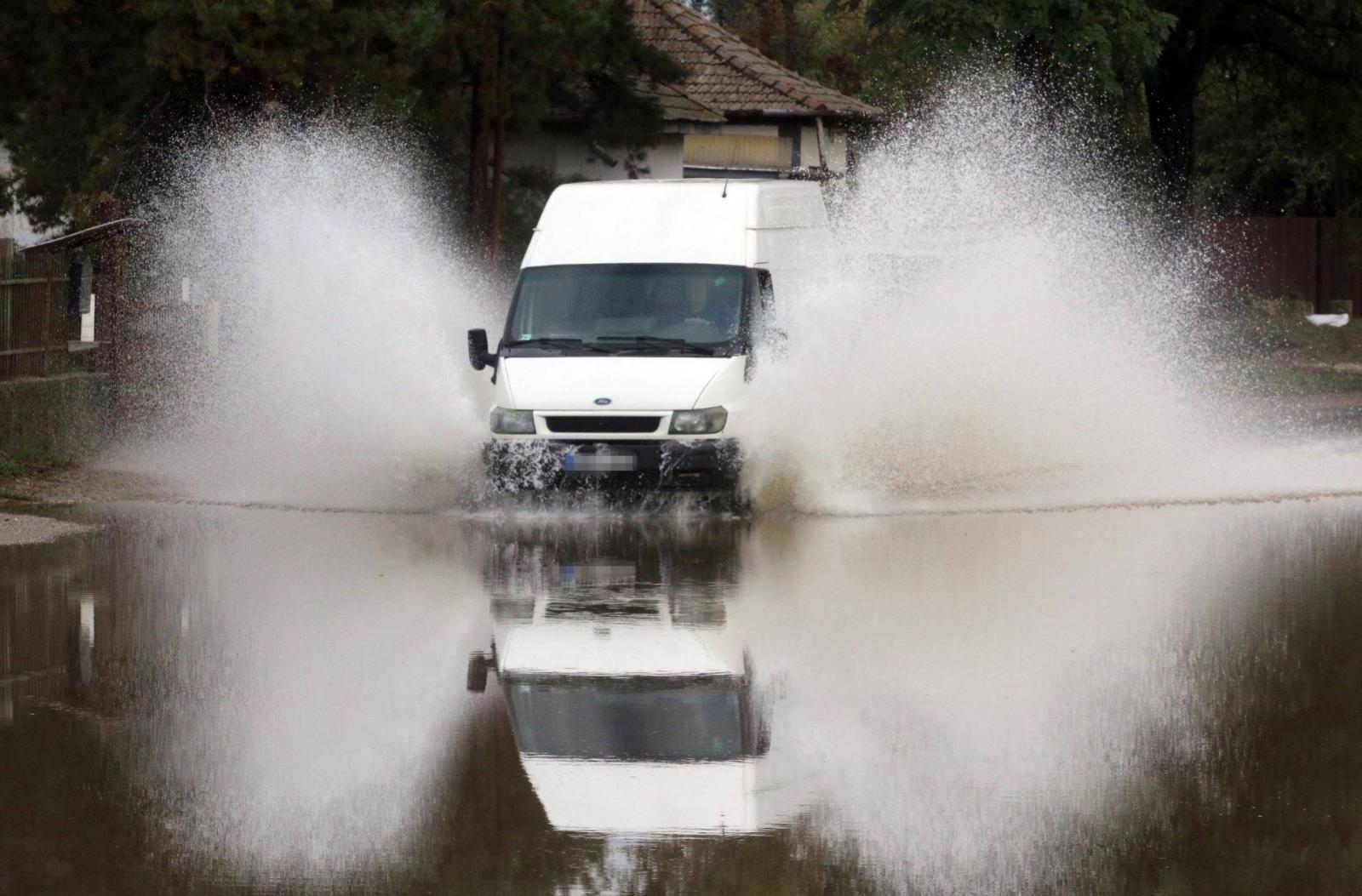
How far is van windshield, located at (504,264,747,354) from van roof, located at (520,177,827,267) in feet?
0.40

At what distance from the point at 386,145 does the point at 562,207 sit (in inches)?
317

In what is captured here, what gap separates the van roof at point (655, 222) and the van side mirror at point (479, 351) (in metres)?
0.93

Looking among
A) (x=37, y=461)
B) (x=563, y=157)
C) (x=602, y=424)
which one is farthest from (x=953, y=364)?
(x=563, y=157)

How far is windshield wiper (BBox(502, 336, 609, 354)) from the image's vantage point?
16.4 metres

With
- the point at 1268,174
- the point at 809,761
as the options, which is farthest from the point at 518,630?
the point at 1268,174

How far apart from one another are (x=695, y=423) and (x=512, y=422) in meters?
1.35

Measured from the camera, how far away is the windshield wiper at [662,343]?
53.3 ft

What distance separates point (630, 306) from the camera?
1678 cm

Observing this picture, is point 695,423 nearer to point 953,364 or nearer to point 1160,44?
point 953,364

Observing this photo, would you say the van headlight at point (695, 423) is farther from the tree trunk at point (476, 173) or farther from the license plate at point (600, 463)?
the tree trunk at point (476, 173)

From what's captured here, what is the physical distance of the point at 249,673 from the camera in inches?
378

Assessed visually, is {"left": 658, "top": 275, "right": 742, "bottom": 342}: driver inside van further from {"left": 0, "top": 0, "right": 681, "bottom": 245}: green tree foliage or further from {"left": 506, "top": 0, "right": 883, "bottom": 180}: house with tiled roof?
{"left": 506, "top": 0, "right": 883, "bottom": 180}: house with tiled roof

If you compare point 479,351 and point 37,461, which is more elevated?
point 479,351

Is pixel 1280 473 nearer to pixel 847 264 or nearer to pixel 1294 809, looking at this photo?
pixel 847 264
